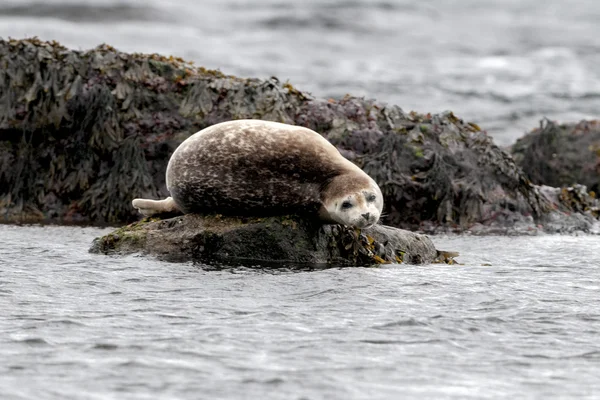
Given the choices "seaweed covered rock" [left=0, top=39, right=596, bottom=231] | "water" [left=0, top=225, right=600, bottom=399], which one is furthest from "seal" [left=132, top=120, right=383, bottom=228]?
"seaweed covered rock" [left=0, top=39, right=596, bottom=231]

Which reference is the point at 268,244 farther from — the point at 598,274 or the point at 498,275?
the point at 598,274

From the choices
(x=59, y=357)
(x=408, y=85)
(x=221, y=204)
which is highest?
(x=408, y=85)

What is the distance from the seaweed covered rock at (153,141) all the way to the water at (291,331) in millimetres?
4597

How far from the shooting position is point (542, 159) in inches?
671

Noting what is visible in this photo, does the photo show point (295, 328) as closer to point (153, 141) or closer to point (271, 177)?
point (271, 177)

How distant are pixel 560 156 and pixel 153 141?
8.58 meters

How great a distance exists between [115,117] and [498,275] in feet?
22.2

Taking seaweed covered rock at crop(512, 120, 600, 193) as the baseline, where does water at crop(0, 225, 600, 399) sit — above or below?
below

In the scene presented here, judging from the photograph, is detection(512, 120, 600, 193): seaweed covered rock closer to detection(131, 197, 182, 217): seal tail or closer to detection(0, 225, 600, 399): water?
detection(131, 197, 182, 217): seal tail

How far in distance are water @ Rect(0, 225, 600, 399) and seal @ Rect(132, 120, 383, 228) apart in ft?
2.33

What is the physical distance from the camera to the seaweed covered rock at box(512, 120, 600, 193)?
55.5ft

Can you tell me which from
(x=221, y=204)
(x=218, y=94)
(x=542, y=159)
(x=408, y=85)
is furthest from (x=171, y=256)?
(x=408, y=85)

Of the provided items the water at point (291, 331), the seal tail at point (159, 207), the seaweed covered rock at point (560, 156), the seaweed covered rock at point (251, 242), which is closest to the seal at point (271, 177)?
the seaweed covered rock at point (251, 242)

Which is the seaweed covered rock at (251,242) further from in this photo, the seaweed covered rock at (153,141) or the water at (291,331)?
the seaweed covered rock at (153,141)
